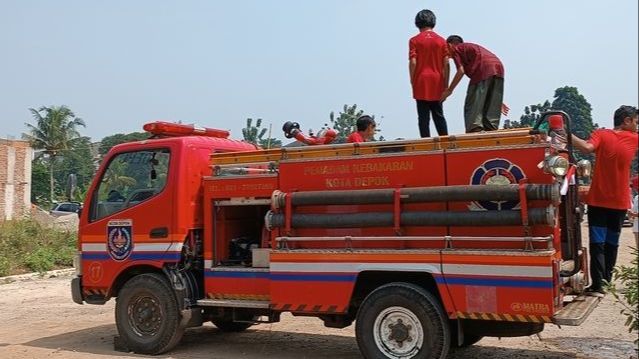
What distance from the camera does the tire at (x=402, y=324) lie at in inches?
226

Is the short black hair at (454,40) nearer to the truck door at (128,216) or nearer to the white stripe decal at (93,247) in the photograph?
the truck door at (128,216)

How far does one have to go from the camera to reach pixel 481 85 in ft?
23.1

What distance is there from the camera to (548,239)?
530cm

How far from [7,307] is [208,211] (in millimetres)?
6364

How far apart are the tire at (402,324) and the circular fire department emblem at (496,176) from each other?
957 millimetres

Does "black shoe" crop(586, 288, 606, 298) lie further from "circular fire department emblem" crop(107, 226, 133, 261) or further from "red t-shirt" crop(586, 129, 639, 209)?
"circular fire department emblem" crop(107, 226, 133, 261)

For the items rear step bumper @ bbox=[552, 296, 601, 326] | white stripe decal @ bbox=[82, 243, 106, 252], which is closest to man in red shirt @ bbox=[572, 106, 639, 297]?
rear step bumper @ bbox=[552, 296, 601, 326]

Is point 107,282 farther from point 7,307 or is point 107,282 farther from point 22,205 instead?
point 22,205

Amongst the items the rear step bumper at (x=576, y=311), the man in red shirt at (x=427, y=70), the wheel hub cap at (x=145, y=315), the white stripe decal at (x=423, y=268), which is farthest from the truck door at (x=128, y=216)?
the rear step bumper at (x=576, y=311)

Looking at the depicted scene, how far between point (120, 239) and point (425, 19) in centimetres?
426

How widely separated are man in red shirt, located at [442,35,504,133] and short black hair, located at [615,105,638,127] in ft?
3.79

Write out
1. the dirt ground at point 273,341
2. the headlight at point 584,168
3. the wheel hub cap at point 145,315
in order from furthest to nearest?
the wheel hub cap at point 145,315
the dirt ground at point 273,341
the headlight at point 584,168

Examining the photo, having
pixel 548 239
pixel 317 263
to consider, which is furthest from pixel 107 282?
pixel 548 239

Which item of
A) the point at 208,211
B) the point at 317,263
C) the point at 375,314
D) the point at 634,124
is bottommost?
the point at 375,314
